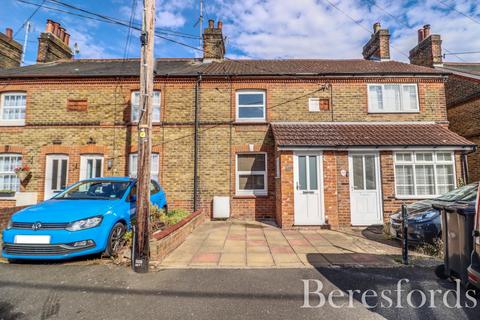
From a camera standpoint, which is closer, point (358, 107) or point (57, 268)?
point (57, 268)

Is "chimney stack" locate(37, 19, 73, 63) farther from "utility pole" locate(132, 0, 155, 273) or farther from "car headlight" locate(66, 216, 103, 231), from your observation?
"car headlight" locate(66, 216, 103, 231)

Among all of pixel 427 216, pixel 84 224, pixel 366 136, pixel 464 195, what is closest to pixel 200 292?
pixel 84 224

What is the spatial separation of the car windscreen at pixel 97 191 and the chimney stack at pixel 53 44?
435 inches

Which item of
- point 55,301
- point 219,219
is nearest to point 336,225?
point 219,219

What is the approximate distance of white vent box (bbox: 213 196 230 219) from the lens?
9.26 metres

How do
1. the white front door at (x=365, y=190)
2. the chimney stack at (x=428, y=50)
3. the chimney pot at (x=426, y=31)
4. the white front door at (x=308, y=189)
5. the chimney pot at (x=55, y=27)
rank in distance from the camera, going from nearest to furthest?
the white front door at (x=308, y=189) → the white front door at (x=365, y=190) → the chimney stack at (x=428, y=50) → the chimney pot at (x=55, y=27) → the chimney pot at (x=426, y=31)

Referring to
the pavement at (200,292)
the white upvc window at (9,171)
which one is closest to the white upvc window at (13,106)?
the white upvc window at (9,171)

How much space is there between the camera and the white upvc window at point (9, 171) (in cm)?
995

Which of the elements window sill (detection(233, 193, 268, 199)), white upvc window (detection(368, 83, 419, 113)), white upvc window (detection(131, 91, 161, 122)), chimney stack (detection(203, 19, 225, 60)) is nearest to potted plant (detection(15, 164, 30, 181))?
white upvc window (detection(131, 91, 161, 122))

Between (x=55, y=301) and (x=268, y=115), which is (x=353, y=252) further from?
(x=268, y=115)

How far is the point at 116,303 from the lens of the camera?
129 inches

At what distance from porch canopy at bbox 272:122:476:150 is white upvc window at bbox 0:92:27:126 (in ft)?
35.8

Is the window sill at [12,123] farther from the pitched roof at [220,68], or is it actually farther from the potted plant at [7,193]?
the potted plant at [7,193]

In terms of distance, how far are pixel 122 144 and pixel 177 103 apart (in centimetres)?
287
